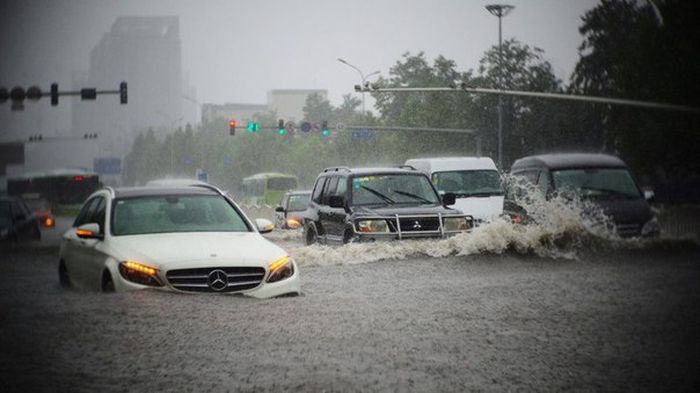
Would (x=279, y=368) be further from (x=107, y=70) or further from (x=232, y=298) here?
(x=107, y=70)

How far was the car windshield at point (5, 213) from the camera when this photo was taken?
976 inches

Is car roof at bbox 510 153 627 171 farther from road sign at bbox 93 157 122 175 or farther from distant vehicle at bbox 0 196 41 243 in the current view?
road sign at bbox 93 157 122 175

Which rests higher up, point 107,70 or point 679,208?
point 107,70

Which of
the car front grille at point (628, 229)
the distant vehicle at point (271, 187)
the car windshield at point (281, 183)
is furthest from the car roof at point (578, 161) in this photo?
the car windshield at point (281, 183)

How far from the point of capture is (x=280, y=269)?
11.5 m

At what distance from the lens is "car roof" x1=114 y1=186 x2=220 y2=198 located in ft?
42.3

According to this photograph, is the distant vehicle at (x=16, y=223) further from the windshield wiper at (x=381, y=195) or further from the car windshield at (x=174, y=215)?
the car windshield at (x=174, y=215)

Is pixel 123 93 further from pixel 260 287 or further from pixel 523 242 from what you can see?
pixel 260 287

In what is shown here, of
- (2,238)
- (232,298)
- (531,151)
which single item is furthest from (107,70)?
(232,298)

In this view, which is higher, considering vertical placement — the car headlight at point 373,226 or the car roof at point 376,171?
the car roof at point 376,171

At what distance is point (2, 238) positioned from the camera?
82.7 ft

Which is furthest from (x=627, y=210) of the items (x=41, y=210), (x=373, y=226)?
(x=41, y=210)

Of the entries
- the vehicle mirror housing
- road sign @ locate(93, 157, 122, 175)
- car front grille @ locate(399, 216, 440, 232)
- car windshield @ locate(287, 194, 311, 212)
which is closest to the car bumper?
car front grille @ locate(399, 216, 440, 232)

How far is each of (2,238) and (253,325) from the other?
17.1 metres
